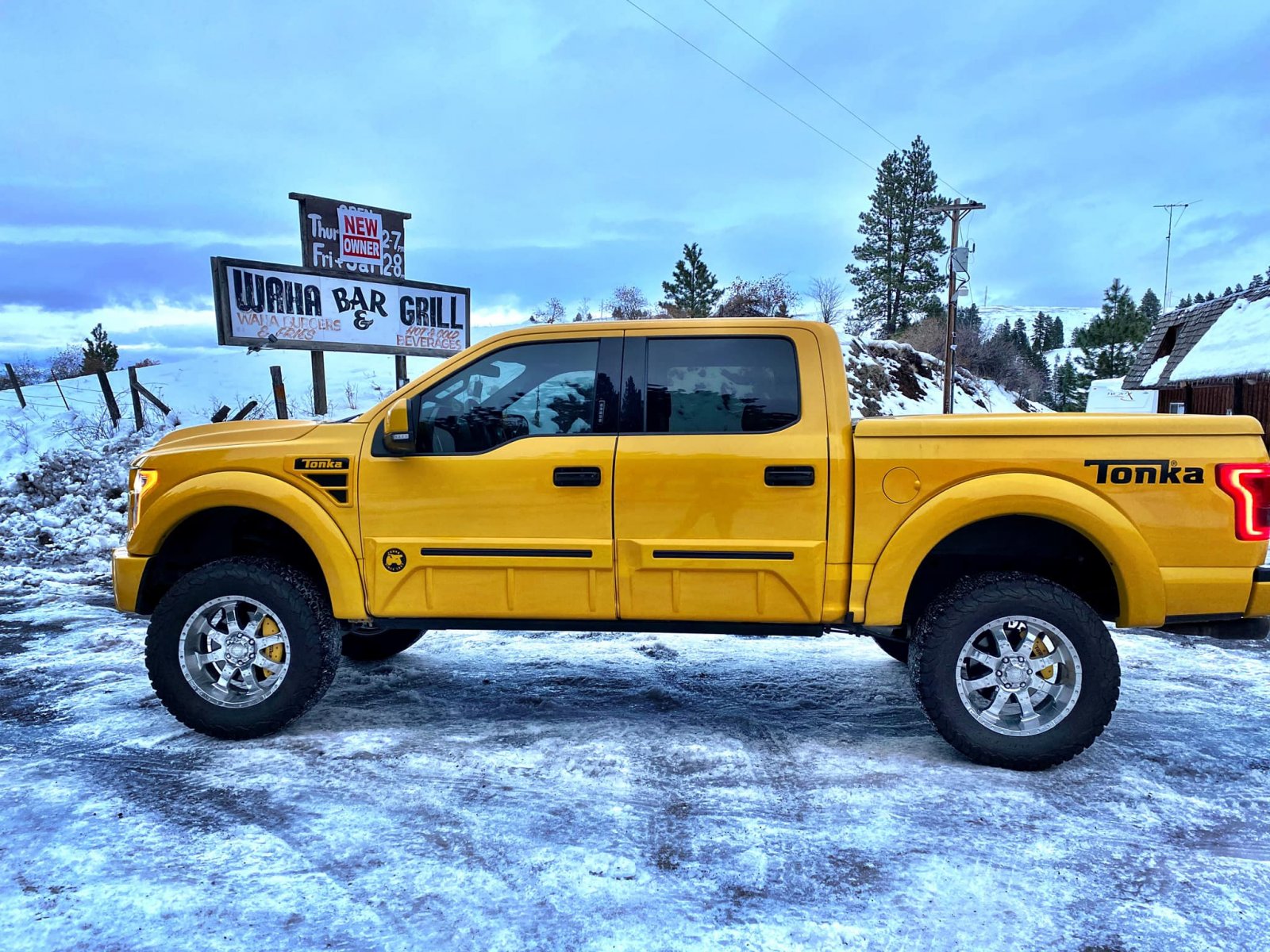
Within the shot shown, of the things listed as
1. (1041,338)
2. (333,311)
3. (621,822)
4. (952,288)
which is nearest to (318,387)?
(333,311)

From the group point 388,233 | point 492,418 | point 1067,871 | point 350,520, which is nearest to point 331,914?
point 350,520

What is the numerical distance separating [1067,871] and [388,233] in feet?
42.1

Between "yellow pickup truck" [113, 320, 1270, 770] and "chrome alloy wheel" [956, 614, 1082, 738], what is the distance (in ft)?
0.04

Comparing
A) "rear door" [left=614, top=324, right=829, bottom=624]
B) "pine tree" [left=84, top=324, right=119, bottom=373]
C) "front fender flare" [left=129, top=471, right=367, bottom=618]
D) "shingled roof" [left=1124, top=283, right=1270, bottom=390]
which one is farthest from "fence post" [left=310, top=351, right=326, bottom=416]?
"pine tree" [left=84, top=324, right=119, bottom=373]

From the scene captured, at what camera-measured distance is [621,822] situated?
10.1 feet

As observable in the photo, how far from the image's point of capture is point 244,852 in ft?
A: 9.40

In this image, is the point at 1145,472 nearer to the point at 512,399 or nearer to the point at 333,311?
the point at 512,399

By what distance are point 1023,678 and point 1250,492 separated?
1237 millimetres

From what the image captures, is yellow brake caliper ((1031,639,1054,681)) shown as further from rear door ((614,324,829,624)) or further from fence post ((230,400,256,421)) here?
fence post ((230,400,256,421))

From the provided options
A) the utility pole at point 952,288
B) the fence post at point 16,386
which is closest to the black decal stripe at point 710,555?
the fence post at point 16,386

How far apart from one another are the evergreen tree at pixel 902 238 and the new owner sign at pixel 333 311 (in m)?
41.2

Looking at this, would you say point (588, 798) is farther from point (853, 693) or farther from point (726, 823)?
point (853, 693)

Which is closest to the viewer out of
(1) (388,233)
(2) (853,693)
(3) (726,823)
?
(3) (726,823)

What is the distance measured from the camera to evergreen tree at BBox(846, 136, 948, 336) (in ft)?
162
